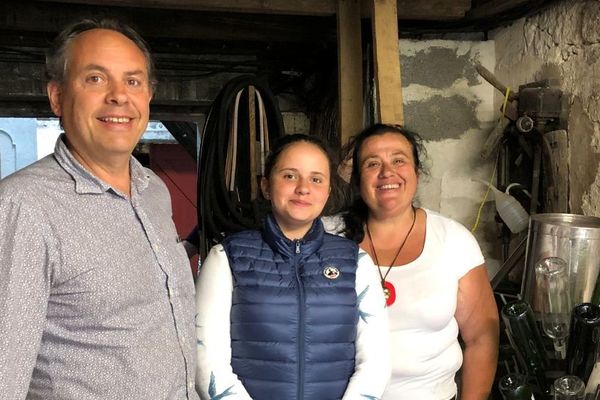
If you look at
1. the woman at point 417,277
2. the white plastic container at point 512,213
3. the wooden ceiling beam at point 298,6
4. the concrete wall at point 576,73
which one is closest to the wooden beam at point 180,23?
the wooden ceiling beam at point 298,6

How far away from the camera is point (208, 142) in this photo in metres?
2.23

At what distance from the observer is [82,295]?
96 centimetres

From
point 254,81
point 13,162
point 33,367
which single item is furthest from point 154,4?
point 13,162

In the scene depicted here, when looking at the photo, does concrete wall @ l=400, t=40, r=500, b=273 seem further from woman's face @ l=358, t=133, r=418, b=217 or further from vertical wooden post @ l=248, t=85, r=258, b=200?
woman's face @ l=358, t=133, r=418, b=217

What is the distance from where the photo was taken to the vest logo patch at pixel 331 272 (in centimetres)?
133

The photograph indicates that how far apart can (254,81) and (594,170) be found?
122 cm

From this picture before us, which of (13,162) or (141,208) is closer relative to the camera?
(141,208)

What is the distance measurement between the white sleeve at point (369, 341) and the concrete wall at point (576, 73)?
989mm

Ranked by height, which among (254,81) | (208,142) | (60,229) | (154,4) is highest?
(154,4)

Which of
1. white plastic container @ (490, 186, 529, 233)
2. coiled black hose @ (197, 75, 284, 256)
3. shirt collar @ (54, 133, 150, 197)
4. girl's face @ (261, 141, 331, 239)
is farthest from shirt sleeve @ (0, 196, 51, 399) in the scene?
white plastic container @ (490, 186, 529, 233)

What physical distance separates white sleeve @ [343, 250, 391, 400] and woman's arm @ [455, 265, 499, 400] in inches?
12.7

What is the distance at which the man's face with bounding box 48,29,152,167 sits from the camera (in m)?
1.06

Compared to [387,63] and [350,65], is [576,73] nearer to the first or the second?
[387,63]

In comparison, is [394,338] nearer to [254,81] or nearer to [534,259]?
[534,259]
